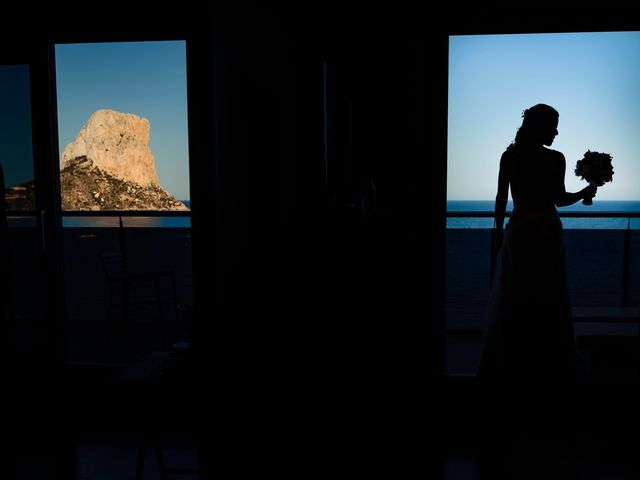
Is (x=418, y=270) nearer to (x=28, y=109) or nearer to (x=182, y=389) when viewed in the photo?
(x=182, y=389)

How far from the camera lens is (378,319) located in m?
1.83

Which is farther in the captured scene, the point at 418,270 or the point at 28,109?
the point at 28,109

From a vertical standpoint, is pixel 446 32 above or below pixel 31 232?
above

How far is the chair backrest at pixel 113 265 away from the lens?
3697 millimetres

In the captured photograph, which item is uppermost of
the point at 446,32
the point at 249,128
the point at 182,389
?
the point at 446,32

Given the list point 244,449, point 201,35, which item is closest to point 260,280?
point 244,449

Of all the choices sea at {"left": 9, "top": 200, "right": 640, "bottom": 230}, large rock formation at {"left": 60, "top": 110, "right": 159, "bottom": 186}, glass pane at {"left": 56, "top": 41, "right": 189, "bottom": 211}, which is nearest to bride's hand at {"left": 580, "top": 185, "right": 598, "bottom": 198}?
sea at {"left": 9, "top": 200, "right": 640, "bottom": 230}

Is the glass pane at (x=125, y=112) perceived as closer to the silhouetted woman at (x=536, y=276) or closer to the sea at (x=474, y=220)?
the sea at (x=474, y=220)

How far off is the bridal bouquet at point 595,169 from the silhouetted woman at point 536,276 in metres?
0.05

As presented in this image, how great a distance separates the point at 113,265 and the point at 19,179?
1.07 meters

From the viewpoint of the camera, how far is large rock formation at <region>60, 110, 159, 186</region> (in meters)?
19.5

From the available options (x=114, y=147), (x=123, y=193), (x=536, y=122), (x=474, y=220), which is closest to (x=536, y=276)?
(x=536, y=122)

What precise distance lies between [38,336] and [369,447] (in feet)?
7.02

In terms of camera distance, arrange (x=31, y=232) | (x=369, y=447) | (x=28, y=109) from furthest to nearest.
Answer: (x=31, y=232) → (x=28, y=109) → (x=369, y=447)
